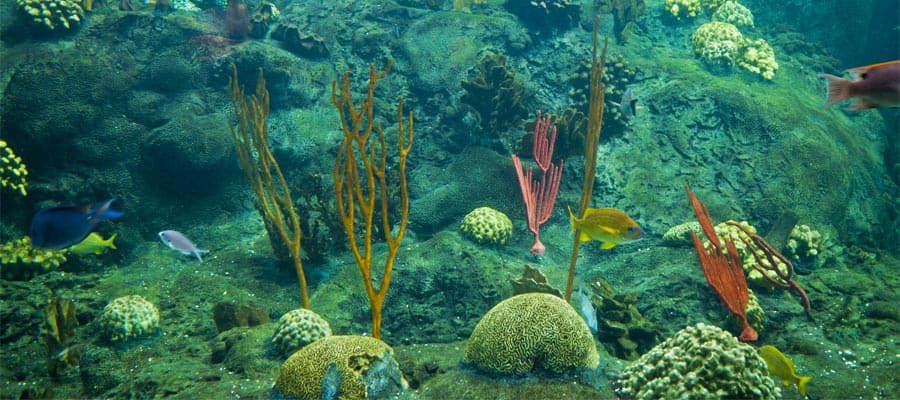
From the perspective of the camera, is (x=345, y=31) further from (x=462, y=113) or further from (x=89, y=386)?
(x=89, y=386)

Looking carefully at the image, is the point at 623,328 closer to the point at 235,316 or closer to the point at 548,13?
the point at 235,316

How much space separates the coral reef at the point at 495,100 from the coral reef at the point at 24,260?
6.34 metres

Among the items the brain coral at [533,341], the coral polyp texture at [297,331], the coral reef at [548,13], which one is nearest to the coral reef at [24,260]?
the coral polyp texture at [297,331]

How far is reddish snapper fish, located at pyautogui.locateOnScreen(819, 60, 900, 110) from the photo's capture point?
A: 3.03 m

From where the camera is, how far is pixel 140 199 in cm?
712

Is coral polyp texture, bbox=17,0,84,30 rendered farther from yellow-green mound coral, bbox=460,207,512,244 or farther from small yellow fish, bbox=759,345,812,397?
small yellow fish, bbox=759,345,812,397

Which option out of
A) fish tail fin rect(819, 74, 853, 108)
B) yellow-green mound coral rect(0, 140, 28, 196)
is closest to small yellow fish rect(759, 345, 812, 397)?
fish tail fin rect(819, 74, 853, 108)

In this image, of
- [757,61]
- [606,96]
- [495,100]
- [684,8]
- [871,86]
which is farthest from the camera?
[684,8]

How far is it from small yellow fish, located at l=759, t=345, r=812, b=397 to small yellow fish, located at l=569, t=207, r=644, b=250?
1.24 meters

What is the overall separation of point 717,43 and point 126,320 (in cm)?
1103

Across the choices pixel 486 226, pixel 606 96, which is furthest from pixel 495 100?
pixel 486 226

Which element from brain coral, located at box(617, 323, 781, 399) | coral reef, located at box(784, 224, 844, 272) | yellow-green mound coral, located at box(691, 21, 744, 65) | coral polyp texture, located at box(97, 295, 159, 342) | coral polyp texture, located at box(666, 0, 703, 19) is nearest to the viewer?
brain coral, located at box(617, 323, 781, 399)

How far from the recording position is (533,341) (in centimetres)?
320

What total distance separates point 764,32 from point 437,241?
1119cm
